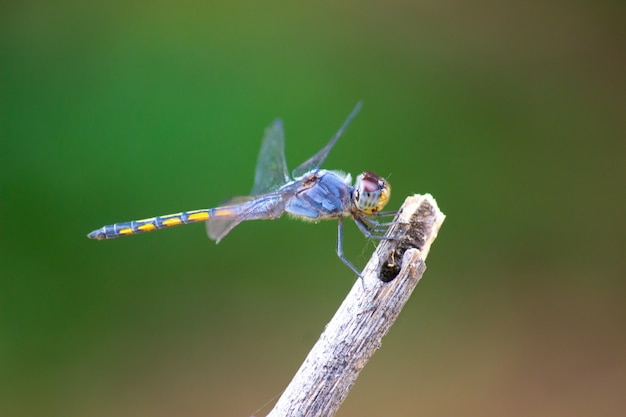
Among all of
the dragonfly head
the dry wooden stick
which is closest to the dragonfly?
the dragonfly head

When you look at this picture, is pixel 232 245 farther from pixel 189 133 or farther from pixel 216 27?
pixel 216 27

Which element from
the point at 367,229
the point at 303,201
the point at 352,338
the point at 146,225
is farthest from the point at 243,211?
the point at 352,338

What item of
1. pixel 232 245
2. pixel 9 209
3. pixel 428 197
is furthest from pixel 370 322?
pixel 9 209

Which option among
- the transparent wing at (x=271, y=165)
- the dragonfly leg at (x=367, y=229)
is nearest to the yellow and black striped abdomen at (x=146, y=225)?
the transparent wing at (x=271, y=165)

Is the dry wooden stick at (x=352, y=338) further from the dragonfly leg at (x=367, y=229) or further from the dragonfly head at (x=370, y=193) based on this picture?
the dragonfly head at (x=370, y=193)

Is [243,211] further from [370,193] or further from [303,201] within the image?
[370,193]

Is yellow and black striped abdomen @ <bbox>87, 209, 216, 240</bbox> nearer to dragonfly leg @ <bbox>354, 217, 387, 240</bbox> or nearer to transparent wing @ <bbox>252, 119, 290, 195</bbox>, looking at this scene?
transparent wing @ <bbox>252, 119, 290, 195</bbox>
